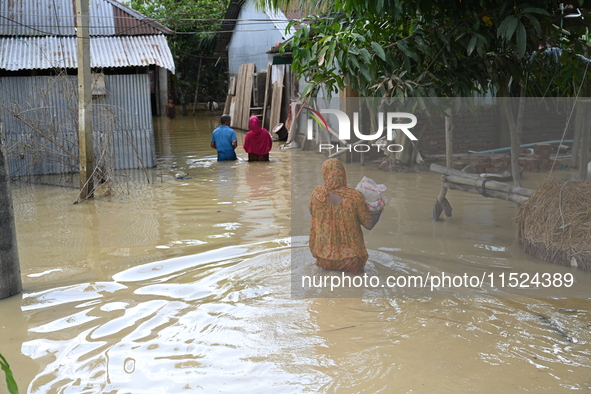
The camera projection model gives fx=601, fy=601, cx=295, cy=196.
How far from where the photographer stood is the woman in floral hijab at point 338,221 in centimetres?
507

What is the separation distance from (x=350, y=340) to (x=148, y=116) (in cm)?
876

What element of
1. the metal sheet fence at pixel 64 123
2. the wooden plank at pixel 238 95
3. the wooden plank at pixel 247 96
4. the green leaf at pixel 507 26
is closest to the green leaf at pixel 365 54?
the green leaf at pixel 507 26

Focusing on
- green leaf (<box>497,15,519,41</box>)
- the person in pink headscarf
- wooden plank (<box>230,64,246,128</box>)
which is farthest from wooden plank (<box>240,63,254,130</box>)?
green leaf (<box>497,15,519,41</box>)

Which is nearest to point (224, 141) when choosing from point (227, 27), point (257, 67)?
point (257, 67)

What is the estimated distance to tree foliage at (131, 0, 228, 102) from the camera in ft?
84.6

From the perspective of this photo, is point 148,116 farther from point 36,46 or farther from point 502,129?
point 502,129

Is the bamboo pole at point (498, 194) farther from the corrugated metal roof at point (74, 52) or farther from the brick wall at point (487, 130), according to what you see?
the corrugated metal roof at point (74, 52)

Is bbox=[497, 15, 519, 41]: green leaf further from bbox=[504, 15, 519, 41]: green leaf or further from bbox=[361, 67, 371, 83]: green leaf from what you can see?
bbox=[361, 67, 371, 83]: green leaf

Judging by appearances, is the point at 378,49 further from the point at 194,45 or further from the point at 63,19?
the point at 194,45

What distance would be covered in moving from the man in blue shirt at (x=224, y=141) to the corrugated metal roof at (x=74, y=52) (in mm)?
1937

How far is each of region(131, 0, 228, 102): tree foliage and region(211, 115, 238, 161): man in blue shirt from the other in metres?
12.9

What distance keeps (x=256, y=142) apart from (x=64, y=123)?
4062 mm

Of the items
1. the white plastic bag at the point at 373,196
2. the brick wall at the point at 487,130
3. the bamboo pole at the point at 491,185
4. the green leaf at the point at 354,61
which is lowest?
the bamboo pole at the point at 491,185

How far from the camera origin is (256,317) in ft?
15.7
